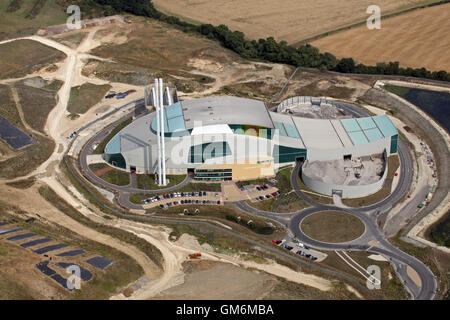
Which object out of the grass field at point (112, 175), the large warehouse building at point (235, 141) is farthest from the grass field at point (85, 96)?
the grass field at point (112, 175)

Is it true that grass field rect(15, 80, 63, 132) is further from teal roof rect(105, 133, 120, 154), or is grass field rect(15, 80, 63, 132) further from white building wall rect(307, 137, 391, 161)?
white building wall rect(307, 137, 391, 161)

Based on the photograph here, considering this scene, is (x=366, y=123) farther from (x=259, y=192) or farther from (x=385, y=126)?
(x=259, y=192)

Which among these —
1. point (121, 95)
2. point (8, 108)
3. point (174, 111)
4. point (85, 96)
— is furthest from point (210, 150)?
point (8, 108)

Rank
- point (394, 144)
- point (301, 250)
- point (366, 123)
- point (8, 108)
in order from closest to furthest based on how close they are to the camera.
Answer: point (301, 250) < point (394, 144) < point (366, 123) < point (8, 108)

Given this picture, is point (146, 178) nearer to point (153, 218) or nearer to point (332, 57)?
point (153, 218)

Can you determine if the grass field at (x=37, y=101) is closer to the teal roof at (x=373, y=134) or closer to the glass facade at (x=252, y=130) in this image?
the glass facade at (x=252, y=130)

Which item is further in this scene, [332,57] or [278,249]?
[332,57]

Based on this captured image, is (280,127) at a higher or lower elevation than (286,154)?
higher
